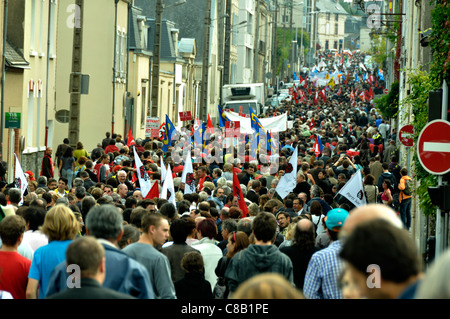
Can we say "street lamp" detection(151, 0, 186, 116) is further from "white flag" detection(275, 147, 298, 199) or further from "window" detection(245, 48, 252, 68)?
"window" detection(245, 48, 252, 68)

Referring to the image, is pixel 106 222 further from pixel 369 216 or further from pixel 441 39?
pixel 441 39

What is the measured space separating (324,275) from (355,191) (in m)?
8.00

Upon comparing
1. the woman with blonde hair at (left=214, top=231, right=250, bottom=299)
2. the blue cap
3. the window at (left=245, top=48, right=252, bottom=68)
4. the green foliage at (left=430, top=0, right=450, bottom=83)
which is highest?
the window at (left=245, top=48, right=252, bottom=68)

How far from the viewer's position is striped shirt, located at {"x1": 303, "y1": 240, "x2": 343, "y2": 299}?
738 cm

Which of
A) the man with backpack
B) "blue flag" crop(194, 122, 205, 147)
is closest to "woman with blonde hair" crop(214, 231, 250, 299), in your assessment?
the man with backpack

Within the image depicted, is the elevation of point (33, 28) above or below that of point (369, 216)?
above

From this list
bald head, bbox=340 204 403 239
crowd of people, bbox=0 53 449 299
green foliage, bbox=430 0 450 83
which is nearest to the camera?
crowd of people, bbox=0 53 449 299

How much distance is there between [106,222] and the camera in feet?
21.2

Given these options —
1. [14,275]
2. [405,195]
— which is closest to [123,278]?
[14,275]

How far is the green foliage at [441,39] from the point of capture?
1300 centimetres

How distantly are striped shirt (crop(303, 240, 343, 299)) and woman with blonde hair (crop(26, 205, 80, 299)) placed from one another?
66.6 inches

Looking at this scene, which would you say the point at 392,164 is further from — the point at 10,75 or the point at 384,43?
the point at 384,43

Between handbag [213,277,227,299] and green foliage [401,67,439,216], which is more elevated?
green foliage [401,67,439,216]

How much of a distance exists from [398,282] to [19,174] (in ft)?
39.1
